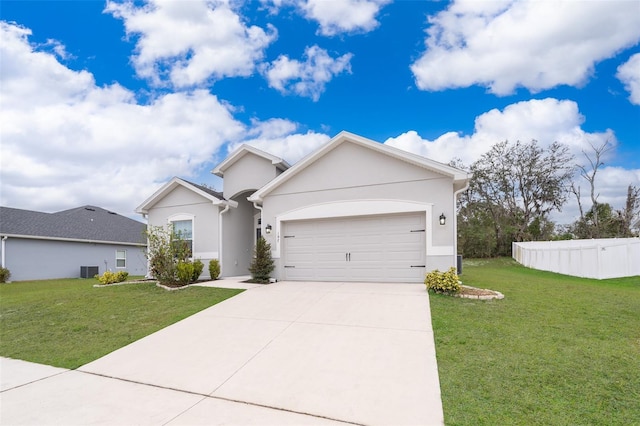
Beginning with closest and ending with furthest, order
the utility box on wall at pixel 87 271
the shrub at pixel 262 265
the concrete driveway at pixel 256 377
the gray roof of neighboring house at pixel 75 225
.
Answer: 1. the concrete driveway at pixel 256 377
2. the shrub at pixel 262 265
3. the gray roof of neighboring house at pixel 75 225
4. the utility box on wall at pixel 87 271

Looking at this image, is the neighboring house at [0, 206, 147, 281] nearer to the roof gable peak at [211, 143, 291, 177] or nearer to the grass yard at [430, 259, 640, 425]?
the roof gable peak at [211, 143, 291, 177]

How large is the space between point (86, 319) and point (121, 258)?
18168mm

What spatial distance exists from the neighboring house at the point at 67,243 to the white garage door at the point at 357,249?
10.3m

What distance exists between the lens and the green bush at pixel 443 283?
27.2ft

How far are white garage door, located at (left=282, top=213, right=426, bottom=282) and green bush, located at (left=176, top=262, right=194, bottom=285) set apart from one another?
3562 millimetres

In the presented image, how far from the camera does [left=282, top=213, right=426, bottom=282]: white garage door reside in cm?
1037

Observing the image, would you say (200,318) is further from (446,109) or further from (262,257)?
(446,109)

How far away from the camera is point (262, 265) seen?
11.6 meters

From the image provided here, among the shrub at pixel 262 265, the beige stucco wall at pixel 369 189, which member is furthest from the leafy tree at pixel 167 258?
the beige stucco wall at pixel 369 189

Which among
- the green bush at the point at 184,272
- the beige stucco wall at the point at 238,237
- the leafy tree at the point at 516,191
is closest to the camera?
the green bush at the point at 184,272

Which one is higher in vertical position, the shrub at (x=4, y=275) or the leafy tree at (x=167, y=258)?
the leafy tree at (x=167, y=258)

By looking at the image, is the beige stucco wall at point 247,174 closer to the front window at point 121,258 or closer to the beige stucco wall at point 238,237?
the beige stucco wall at point 238,237

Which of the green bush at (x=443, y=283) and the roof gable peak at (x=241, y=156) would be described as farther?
the roof gable peak at (x=241, y=156)

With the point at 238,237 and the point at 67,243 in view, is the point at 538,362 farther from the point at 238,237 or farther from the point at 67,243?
the point at 67,243
